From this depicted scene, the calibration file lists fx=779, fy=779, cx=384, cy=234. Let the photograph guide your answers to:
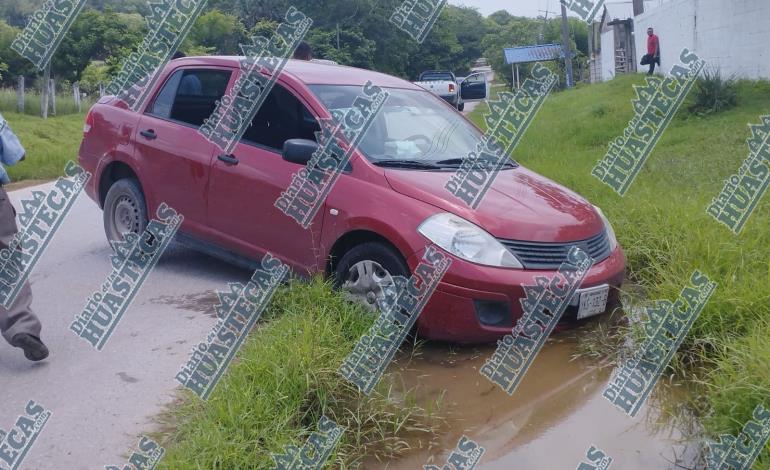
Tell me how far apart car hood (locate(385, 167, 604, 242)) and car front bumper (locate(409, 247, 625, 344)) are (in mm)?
243

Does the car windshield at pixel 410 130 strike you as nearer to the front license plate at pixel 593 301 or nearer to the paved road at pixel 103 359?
the front license plate at pixel 593 301

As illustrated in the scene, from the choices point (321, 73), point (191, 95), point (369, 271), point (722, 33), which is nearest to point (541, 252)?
point (369, 271)

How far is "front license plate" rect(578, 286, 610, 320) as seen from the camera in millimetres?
4359

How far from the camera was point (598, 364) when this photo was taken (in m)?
4.30

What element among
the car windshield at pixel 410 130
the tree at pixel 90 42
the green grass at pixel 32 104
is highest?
the car windshield at pixel 410 130

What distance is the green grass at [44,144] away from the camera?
13.4 meters

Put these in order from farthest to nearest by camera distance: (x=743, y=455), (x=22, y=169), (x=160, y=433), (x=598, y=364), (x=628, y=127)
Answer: (x=22, y=169), (x=628, y=127), (x=598, y=364), (x=160, y=433), (x=743, y=455)

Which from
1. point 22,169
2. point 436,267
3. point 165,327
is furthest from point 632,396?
point 22,169

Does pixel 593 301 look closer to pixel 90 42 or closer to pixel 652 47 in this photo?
pixel 652 47

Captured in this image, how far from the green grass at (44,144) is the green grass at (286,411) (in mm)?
10684

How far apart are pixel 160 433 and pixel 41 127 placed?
16.0m

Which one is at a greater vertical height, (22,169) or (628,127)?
(628,127)

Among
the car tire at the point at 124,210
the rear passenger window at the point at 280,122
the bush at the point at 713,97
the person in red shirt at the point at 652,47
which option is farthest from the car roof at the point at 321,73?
the person in red shirt at the point at 652,47

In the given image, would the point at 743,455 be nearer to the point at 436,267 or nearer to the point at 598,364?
the point at 598,364
